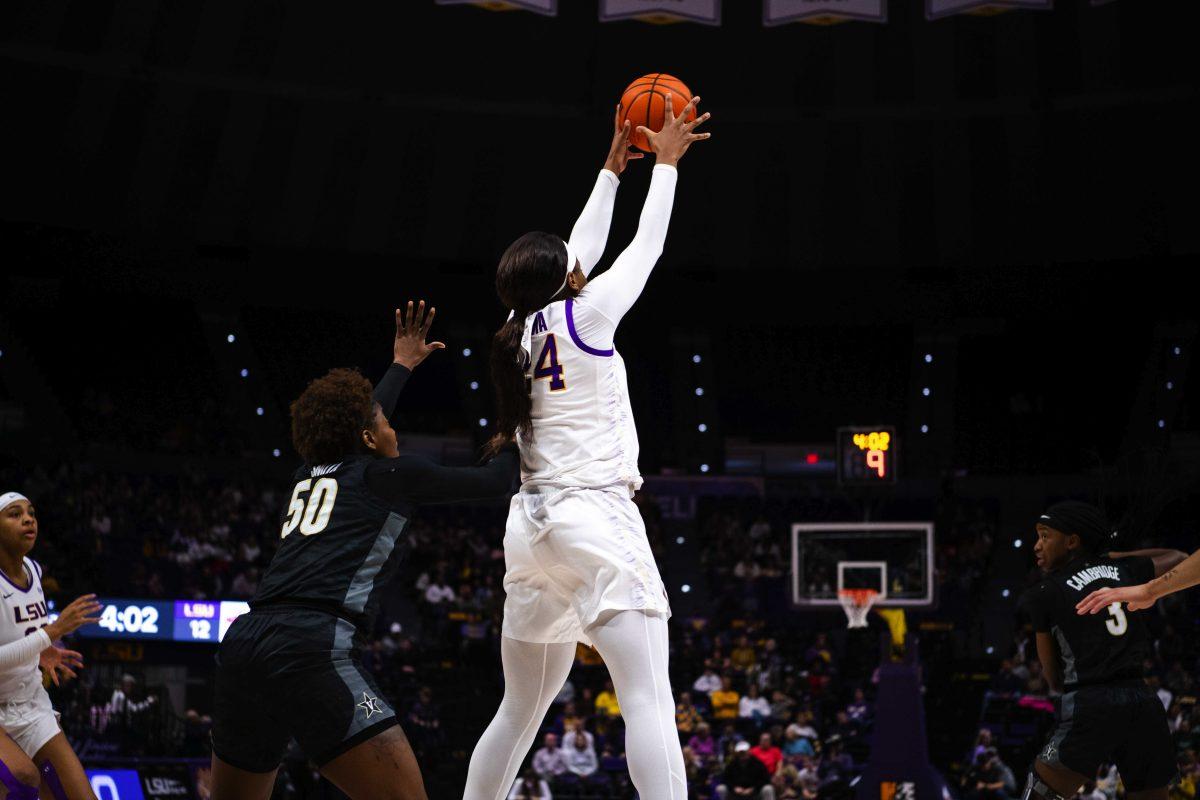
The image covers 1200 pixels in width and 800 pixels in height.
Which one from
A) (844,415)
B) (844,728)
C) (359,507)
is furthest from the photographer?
(844,415)

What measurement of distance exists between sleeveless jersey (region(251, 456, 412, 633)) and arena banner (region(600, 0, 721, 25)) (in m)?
11.5

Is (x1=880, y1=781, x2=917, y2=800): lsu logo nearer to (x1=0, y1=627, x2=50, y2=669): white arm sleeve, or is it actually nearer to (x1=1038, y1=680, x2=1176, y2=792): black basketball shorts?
(x1=1038, y1=680, x2=1176, y2=792): black basketball shorts

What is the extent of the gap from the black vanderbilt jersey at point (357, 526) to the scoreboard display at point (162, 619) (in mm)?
16857

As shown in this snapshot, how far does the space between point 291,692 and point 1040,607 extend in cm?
408

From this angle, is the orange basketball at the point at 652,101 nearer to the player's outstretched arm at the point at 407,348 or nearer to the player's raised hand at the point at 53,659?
the player's outstretched arm at the point at 407,348

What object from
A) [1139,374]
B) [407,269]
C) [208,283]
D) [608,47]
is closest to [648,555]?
[608,47]

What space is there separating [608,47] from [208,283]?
29.1ft

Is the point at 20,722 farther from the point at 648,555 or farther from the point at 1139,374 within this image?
the point at 1139,374

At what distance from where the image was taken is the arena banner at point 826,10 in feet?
49.1

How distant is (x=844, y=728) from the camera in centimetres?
1850

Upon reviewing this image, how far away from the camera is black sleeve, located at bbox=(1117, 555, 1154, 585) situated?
6746 mm

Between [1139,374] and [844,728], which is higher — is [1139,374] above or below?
above

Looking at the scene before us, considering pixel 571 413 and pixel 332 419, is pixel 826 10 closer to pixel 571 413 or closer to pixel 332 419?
pixel 571 413

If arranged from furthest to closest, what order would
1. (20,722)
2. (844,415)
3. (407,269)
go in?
1. (844,415)
2. (407,269)
3. (20,722)
